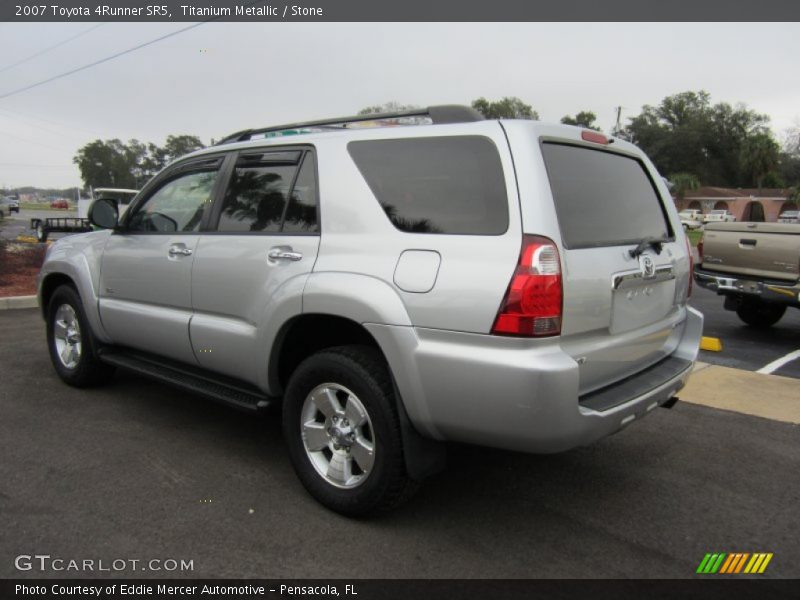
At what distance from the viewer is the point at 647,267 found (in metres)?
3.02

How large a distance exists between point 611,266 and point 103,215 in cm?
364

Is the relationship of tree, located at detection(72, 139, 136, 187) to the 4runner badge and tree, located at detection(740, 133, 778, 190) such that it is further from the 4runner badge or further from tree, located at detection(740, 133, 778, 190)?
the 4runner badge

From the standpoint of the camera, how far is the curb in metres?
8.59

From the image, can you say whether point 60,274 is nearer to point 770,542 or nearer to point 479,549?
point 479,549

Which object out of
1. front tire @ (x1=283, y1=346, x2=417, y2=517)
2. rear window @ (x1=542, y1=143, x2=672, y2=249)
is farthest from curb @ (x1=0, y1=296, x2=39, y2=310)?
rear window @ (x1=542, y1=143, x2=672, y2=249)

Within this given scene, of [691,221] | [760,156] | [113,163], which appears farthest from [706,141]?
[113,163]

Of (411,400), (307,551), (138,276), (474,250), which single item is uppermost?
(474,250)

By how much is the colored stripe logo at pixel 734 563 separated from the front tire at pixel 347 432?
134 cm

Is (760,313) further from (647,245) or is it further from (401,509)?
(401,509)

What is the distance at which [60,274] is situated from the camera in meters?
4.94

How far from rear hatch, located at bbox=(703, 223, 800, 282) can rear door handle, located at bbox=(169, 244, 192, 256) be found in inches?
245

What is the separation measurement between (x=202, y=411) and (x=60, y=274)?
1713 mm

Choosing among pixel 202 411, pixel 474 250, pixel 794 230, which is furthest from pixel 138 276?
pixel 794 230

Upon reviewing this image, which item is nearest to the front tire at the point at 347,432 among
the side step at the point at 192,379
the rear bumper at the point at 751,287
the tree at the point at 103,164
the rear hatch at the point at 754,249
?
the side step at the point at 192,379
